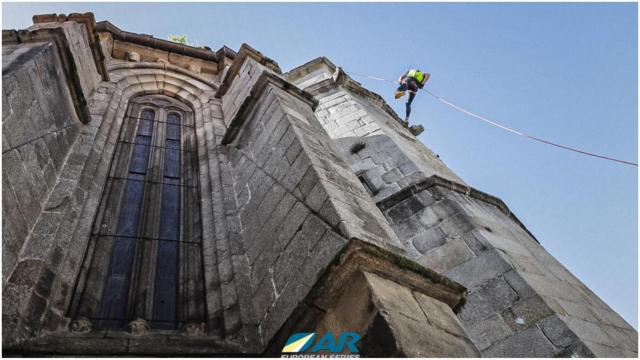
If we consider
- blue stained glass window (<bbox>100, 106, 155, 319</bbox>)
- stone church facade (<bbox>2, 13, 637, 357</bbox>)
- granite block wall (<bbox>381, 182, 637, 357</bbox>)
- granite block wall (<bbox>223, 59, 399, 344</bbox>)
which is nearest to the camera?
stone church facade (<bbox>2, 13, 637, 357</bbox>)

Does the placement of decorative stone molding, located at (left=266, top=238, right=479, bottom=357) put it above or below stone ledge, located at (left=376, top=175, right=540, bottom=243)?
below

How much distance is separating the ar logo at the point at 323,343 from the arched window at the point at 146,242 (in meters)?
1.12

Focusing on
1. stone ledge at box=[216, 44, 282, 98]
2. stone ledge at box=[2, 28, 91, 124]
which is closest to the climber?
stone ledge at box=[216, 44, 282, 98]

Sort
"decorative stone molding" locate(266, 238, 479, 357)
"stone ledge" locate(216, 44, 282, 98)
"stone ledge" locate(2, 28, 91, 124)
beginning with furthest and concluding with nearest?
"stone ledge" locate(216, 44, 282, 98) → "stone ledge" locate(2, 28, 91, 124) → "decorative stone molding" locate(266, 238, 479, 357)

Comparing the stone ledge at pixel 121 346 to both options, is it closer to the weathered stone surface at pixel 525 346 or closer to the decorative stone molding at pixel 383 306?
the decorative stone molding at pixel 383 306

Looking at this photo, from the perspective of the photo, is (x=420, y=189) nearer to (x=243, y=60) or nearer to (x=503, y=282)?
(x=503, y=282)

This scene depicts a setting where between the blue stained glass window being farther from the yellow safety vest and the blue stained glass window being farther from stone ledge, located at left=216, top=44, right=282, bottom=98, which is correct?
the yellow safety vest

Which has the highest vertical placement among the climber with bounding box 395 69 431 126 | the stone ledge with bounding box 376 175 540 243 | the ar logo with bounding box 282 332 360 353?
the climber with bounding box 395 69 431 126

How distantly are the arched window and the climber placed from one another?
5923 millimetres

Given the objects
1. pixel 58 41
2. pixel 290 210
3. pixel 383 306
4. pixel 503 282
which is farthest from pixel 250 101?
pixel 383 306

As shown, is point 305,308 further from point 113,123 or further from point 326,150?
point 113,123

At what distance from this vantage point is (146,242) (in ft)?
13.9

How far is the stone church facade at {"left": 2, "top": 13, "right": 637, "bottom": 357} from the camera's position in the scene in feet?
9.06

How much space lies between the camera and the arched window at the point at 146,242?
3.50 m
